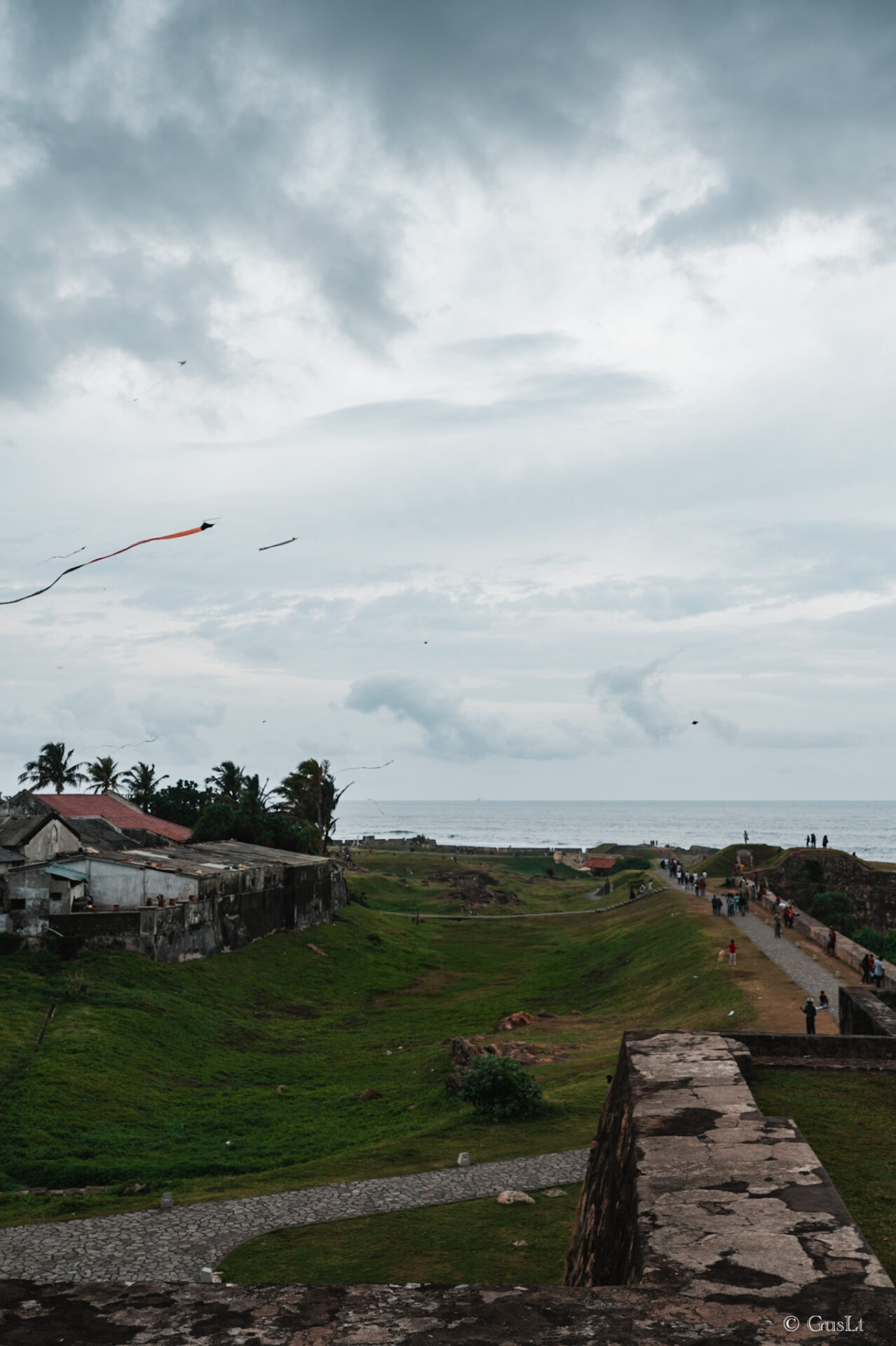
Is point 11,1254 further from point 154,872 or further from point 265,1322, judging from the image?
point 154,872

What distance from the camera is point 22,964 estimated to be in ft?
119

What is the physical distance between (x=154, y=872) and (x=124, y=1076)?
55.9 feet

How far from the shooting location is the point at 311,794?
255ft

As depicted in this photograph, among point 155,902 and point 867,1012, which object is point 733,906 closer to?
point 155,902

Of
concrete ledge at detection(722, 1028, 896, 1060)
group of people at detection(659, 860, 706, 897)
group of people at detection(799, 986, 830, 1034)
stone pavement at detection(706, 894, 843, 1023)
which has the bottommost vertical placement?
group of people at detection(659, 860, 706, 897)

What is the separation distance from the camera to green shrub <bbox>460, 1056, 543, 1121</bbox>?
61.0 feet

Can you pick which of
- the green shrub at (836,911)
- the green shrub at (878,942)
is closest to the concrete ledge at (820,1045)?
the green shrub at (878,942)

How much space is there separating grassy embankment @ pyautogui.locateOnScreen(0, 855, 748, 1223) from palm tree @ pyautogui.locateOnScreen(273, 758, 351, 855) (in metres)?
22.2

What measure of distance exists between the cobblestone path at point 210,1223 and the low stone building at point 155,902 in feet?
80.9

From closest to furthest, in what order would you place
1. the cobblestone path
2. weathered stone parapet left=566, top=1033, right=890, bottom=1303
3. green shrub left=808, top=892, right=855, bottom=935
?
weathered stone parapet left=566, top=1033, right=890, bottom=1303 < the cobblestone path < green shrub left=808, top=892, right=855, bottom=935

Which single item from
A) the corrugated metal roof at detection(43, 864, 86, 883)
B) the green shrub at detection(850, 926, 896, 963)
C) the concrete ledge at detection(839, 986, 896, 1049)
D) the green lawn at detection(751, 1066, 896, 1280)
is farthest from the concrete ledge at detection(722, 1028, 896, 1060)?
the corrugated metal roof at detection(43, 864, 86, 883)

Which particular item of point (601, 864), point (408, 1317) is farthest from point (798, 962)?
point (601, 864)

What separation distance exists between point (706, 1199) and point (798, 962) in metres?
30.3

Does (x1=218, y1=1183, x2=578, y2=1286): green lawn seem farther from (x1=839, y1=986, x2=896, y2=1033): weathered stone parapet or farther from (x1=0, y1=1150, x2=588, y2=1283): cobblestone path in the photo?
(x1=839, y1=986, x2=896, y2=1033): weathered stone parapet
